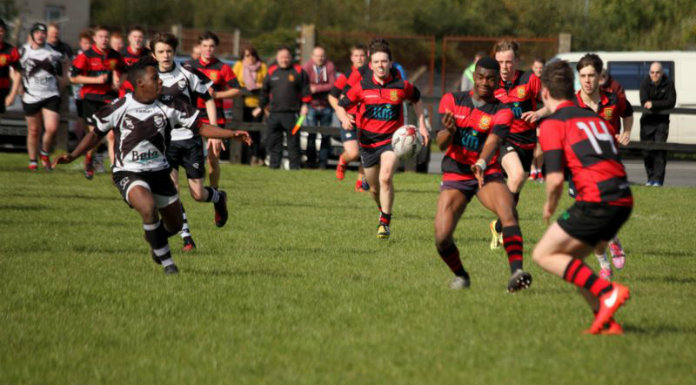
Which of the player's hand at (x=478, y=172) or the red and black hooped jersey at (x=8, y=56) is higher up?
the red and black hooped jersey at (x=8, y=56)

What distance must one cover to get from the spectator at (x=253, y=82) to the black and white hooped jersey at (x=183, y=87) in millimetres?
9968

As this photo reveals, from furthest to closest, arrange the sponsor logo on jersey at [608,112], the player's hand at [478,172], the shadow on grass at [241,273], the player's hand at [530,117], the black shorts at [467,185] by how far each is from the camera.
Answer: the sponsor logo on jersey at [608,112] → the shadow on grass at [241,273] → the player's hand at [530,117] → the black shorts at [467,185] → the player's hand at [478,172]

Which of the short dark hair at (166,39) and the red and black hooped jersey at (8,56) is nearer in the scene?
the short dark hair at (166,39)

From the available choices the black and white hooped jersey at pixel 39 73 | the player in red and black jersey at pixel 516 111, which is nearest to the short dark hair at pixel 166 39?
the player in red and black jersey at pixel 516 111

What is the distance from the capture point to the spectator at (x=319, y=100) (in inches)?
808

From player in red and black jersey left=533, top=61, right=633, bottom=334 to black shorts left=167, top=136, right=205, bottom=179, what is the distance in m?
4.74

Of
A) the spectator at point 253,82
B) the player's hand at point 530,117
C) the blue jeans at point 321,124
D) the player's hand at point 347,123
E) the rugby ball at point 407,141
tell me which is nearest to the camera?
the player's hand at point 530,117

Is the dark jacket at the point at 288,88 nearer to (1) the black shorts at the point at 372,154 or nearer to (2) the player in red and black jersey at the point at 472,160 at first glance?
(1) the black shorts at the point at 372,154

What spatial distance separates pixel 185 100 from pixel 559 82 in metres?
4.71

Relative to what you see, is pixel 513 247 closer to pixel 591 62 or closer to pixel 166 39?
pixel 591 62

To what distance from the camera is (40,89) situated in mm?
17812

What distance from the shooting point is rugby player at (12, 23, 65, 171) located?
17.8 metres

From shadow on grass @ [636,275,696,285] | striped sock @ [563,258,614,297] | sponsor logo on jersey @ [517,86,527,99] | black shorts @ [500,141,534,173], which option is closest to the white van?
black shorts @ [500,141,534,173]

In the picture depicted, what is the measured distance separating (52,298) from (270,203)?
23.0 ft
